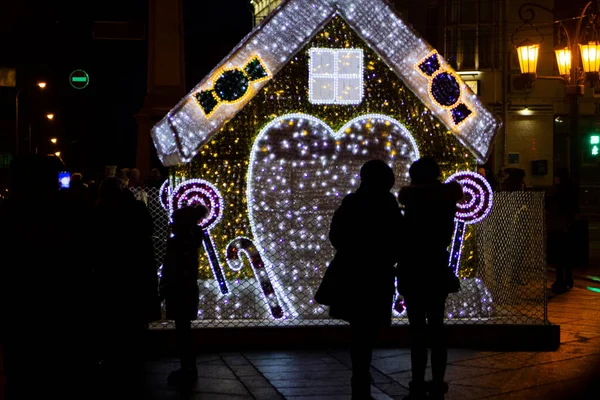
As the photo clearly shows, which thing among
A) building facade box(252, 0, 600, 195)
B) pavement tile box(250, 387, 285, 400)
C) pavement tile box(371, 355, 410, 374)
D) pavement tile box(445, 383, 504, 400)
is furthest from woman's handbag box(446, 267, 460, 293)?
building facade box(252, 0, 600, 195)

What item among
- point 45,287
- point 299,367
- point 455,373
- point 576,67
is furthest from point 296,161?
point 576,67

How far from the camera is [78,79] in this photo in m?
22.7

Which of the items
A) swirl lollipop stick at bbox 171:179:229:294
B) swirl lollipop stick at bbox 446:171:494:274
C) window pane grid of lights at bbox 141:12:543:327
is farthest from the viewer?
window pane grid of lights at bbox 141:12:543:327

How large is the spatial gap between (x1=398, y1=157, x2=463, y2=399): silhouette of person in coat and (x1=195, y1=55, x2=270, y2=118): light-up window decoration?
305 centimetres

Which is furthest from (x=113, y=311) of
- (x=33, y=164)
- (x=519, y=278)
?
(x=519, y=278)

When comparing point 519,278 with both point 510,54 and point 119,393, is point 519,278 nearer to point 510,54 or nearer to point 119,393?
point 119,393

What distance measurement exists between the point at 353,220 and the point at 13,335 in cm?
319

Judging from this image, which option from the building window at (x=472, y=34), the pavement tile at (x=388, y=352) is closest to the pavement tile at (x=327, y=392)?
the pavement tile at (x=388, y=352)

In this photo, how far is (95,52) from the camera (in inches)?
2491

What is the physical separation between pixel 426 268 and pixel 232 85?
3639 millimetres

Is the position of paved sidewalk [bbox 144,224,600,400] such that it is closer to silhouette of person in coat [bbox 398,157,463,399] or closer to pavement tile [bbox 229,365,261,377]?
pavement tile [bbox 229,365,261,377]

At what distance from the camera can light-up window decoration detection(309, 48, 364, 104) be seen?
33.8ft

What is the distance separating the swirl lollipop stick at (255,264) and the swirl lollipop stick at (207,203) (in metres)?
0.22

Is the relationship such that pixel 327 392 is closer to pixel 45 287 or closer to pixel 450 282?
pixel 450 282
